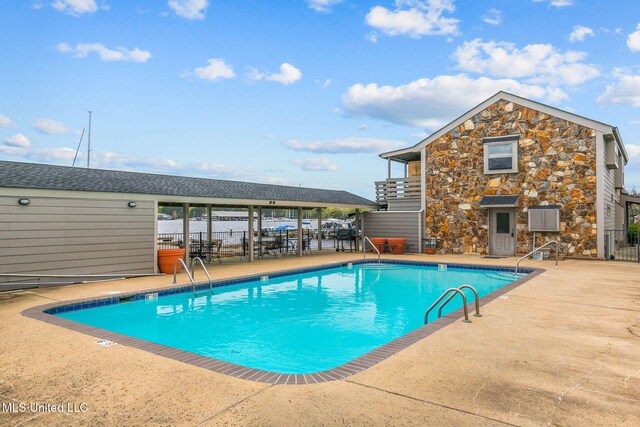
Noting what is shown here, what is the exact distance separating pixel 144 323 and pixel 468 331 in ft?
17.0

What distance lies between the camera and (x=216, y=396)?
324cm

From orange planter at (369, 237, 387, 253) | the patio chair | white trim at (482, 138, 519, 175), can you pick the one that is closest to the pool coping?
the patio chair

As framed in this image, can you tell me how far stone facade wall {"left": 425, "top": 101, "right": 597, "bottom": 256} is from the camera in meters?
13.9

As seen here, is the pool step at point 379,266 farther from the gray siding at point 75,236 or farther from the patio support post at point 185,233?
the gray siding at point 75,236

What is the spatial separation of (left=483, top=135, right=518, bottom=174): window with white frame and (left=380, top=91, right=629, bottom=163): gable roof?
1.23 meters

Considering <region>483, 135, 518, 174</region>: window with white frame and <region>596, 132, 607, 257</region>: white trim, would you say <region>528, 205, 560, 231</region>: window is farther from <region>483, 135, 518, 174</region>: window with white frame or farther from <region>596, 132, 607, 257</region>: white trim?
<region>483, 135, 518, 174</region>: window with white frame

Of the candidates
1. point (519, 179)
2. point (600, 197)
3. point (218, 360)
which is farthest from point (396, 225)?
point (218, 360)

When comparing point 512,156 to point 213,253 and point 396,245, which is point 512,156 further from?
point 213,253

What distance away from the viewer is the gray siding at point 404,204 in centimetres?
1752

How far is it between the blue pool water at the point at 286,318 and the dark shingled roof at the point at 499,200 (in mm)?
4185

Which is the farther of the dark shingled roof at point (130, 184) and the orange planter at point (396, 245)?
the orange planter at point (396, 245)

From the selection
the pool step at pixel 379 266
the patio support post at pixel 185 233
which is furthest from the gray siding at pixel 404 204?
the patio support post at pixel 185 233

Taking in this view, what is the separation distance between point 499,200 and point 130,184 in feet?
40.2

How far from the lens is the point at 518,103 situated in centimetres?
1498
